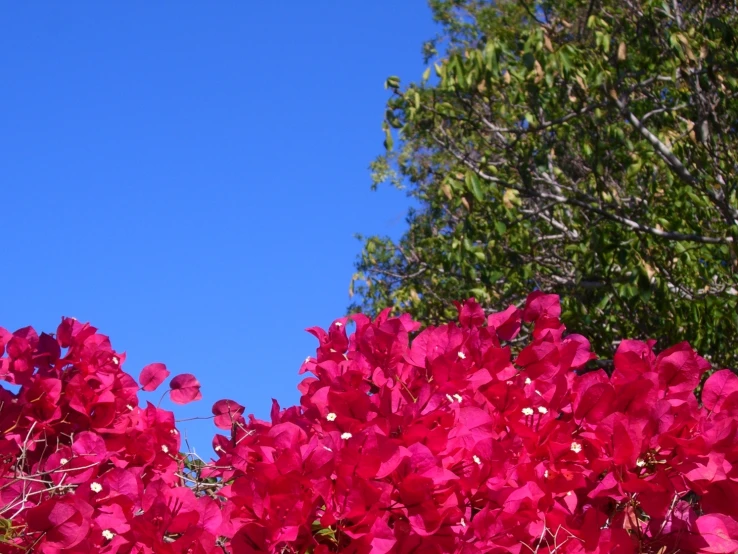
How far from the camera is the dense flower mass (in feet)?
5.32

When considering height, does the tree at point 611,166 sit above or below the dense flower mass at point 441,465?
above

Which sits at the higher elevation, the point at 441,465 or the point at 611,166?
the point at 611,166

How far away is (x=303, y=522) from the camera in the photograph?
158 centimetres

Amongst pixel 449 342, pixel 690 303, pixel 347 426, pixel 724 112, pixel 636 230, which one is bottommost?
pixel 347 426

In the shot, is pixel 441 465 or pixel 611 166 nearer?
pixel 441 465

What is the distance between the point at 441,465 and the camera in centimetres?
169

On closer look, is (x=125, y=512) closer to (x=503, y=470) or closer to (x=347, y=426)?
(x=347, y=426)

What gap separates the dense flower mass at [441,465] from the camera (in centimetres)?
162

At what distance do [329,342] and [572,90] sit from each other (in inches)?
179

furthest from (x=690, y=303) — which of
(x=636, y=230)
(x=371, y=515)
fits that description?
(x=371, y=515)

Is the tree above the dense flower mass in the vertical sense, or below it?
above

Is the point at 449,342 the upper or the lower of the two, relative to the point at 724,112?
lower

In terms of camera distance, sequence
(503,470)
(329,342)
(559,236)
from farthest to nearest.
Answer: (559,236) < (329,342) < (503,470)

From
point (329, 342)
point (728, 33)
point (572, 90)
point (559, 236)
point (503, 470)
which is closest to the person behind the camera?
point (503, 470)
